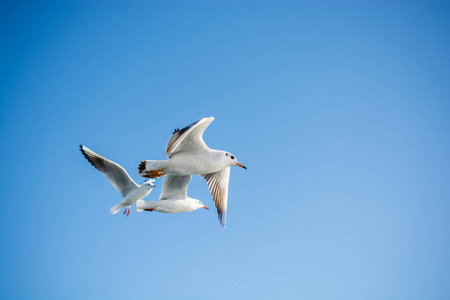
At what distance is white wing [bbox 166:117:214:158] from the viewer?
8054 mm

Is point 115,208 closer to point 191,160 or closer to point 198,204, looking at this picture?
point 198,204

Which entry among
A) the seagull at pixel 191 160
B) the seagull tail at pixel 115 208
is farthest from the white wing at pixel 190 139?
the seagull tail at pixel 115 208

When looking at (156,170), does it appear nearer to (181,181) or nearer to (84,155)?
(181,181)

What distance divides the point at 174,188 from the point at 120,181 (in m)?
1.89

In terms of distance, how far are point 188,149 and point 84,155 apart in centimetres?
459

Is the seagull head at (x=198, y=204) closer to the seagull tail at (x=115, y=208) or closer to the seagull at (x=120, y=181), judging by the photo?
the seagull at (x=120, y=181)

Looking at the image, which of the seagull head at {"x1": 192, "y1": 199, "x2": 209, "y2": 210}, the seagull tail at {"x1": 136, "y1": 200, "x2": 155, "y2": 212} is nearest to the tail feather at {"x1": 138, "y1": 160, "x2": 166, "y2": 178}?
the seagull tail at {"x1": 136, "y1": 200, "x2": 155, "y2": 212}

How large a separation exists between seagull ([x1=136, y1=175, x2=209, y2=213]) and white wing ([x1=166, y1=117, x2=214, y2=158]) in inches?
105

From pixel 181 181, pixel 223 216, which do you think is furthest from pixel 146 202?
pixel 223 216

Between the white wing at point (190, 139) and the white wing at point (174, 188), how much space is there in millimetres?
2632

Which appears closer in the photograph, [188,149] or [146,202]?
[188,149]

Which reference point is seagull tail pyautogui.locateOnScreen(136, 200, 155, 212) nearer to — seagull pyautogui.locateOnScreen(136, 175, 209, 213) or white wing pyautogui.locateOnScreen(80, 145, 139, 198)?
seagull pyautogui.locateOnScreen(136, 175, 209, 213)

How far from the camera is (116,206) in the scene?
12.5m

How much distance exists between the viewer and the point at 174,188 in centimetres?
1181
